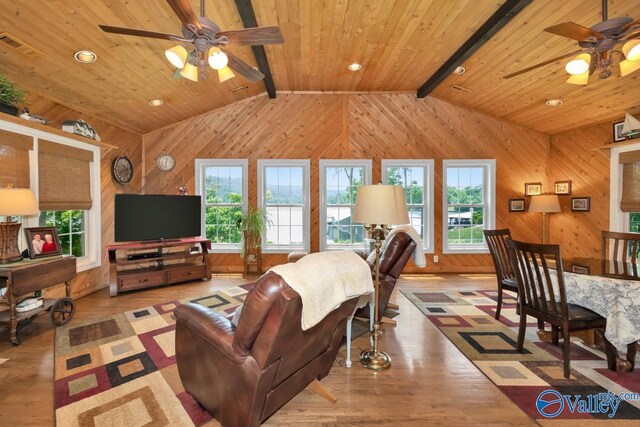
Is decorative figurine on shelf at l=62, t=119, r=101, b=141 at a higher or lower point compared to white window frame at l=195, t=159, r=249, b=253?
higher

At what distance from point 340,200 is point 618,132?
446cm

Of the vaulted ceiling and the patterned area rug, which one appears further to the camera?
the vaulted ceiling

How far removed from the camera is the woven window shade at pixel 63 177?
3.61 m

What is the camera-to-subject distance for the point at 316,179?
5.66m

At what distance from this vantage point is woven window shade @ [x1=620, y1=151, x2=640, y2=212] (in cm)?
430

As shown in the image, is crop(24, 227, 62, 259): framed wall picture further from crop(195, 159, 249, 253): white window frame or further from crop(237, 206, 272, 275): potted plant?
crop(237, 206, 272, 275): potted plant

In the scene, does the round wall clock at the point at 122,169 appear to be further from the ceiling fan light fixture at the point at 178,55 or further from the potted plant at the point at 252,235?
the ceiling fan light fixture at the point at 178,55

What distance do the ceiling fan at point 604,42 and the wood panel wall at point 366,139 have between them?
3.07 meters

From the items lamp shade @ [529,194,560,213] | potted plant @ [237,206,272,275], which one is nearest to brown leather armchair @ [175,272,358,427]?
potted plant @ [237,206,272,275]

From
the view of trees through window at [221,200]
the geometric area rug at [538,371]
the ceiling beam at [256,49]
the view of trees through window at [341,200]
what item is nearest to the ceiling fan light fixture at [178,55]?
the ceiling beam at [256,49]

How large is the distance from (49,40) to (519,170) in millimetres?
7200

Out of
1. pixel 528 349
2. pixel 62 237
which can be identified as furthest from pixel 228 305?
pixel 528 349

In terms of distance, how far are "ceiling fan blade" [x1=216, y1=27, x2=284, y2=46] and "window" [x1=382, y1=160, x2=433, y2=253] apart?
3738 mm

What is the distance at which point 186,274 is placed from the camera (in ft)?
15.8
